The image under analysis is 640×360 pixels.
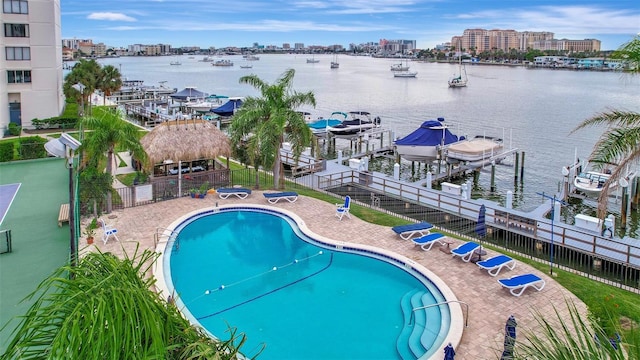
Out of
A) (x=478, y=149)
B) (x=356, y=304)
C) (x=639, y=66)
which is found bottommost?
(x=356, y=304)

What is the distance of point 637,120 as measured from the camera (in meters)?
13.1

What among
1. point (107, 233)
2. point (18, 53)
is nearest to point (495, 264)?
point (107, 233)

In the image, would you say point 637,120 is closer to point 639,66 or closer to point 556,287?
point 639,66

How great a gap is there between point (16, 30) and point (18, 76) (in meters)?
3.20

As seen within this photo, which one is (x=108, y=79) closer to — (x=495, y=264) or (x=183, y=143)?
(x=183, y=143)

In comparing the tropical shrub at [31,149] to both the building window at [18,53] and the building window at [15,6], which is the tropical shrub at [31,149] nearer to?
the building window at [18,53]

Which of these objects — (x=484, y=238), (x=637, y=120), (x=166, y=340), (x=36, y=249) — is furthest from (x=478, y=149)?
(x=166, y=340)

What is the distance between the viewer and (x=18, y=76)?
3678 cm

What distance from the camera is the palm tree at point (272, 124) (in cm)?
2130

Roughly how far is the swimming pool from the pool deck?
1.53ft

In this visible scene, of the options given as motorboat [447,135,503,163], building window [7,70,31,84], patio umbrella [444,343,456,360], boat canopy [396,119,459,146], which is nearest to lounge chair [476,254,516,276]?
patio umbrella [444,343,456,360]

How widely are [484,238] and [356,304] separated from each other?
8116mm

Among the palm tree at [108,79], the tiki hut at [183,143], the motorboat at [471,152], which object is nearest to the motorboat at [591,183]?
the motorboat at [471,152]

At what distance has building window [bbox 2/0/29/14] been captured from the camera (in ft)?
117
